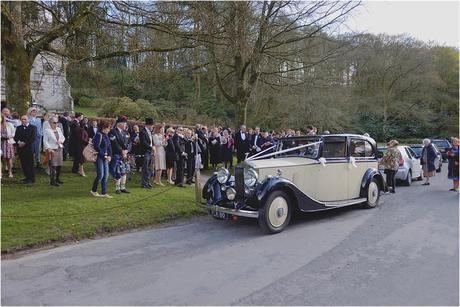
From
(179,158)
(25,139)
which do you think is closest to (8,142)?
(25,139)

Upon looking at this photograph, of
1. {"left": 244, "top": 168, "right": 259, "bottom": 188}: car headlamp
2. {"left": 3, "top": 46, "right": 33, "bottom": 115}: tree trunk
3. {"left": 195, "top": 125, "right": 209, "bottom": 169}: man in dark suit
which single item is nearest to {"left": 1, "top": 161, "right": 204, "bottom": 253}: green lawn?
{"left": 244, "top": 168, "right": 259, "bottom": 188}: car headlamp

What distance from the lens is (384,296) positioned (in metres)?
4.88

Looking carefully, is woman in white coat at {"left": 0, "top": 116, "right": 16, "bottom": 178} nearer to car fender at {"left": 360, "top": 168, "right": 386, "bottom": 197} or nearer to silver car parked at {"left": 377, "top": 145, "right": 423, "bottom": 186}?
car fender at {"left": 360, "top": 168, "right": 386, "bottom": 197}

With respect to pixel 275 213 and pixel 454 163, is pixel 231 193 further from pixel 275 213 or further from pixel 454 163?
pixel 454 163

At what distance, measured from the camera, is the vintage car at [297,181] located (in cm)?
817

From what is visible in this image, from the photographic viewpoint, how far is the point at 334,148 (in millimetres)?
10125

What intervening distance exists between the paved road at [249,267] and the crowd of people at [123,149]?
126 inches

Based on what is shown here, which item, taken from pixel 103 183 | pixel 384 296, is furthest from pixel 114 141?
pixel 384 296

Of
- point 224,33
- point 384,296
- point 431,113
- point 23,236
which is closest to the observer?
point 384,296

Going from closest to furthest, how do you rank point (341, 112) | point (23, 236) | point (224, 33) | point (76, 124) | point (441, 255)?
point (441, 255) < point (23, 236) < point (224, 33) < point (76, 124) < point (341, 112)

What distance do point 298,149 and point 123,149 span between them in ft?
14.9

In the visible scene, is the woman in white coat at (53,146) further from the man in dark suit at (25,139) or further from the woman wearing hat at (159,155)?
the woman wearing hat at (159,155)

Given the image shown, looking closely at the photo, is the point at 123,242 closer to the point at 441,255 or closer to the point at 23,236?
the point at 23,236

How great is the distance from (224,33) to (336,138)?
4934 mm
